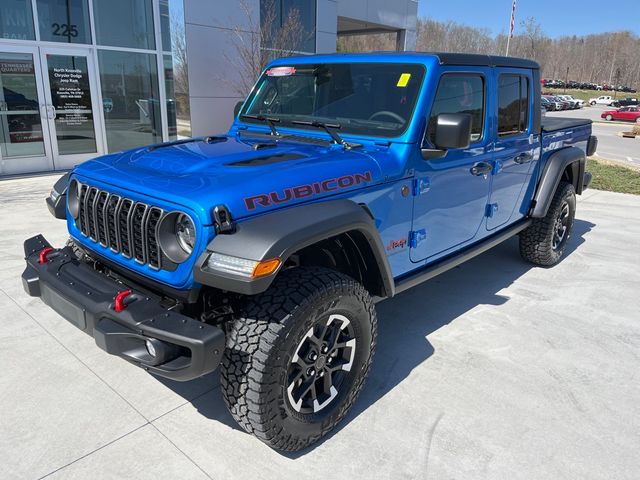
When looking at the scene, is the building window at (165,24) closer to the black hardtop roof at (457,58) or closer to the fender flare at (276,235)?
the black hardtop roof at (457,58)

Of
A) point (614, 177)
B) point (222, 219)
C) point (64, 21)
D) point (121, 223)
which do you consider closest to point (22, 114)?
point (64, 21)

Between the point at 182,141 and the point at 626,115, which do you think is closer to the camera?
the point at 182,141

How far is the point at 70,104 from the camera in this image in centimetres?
971

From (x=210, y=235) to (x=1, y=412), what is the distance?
165 centimetres

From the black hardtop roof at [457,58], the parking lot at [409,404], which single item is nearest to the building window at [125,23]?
the parking lot at [409,404]

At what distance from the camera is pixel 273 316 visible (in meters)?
2.25

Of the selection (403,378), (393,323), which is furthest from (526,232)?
(403,378)

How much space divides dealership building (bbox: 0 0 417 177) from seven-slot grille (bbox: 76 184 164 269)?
25.0 ft

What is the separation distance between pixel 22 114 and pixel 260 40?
18.5 feet

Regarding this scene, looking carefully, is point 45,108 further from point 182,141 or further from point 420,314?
point 420,314

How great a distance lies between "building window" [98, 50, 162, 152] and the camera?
1022 centimetres

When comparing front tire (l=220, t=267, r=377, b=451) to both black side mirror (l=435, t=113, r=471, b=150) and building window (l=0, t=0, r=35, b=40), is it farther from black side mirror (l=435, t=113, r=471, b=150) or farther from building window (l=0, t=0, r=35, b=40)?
building window (l=0, t=0, r=35, b=40)

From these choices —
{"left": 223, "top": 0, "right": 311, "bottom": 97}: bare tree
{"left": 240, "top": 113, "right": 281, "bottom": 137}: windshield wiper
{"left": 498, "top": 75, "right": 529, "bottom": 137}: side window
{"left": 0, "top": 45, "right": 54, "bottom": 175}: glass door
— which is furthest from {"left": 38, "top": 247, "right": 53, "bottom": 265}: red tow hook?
{"left": 223, "top": 0, "right": 311, "bottom": 97}: bare tree

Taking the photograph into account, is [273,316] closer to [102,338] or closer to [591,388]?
[102,338]
